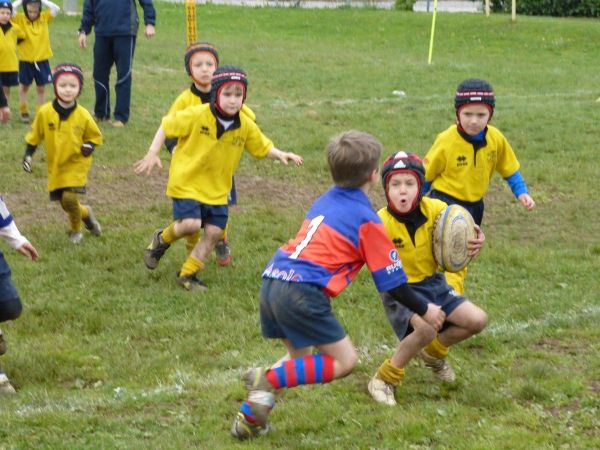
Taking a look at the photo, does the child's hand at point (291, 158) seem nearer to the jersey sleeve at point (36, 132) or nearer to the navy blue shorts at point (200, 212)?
the navy blue shorts at point (200, 212)

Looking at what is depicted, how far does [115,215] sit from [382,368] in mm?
5023

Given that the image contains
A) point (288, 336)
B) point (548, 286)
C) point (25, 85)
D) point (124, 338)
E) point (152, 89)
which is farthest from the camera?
point (152, 89)

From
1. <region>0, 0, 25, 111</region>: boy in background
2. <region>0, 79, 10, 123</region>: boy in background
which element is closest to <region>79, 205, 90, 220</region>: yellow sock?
<region>0, 79, 10, 123</region>: boy in background

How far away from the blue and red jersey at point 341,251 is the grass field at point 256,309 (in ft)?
2.62

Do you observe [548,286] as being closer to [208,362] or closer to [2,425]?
[208,362]

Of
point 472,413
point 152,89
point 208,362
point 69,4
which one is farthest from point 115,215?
point 69,4

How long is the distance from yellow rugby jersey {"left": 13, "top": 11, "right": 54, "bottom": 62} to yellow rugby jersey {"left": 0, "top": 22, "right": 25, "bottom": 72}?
259mm

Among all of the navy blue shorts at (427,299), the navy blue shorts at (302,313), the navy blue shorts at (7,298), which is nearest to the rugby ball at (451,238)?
the navy blue shorts at (427,299)

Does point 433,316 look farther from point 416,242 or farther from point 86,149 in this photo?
point 86,149

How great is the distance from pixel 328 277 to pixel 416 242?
0.84 m

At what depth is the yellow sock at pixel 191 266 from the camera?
8172mm

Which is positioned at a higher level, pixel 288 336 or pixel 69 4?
pixel 69 4

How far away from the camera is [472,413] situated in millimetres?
5699

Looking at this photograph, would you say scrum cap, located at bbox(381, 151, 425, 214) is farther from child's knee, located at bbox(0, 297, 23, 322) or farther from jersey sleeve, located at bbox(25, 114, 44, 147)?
jersey sleeve, located at bbox(25, 114, 44, 147)
